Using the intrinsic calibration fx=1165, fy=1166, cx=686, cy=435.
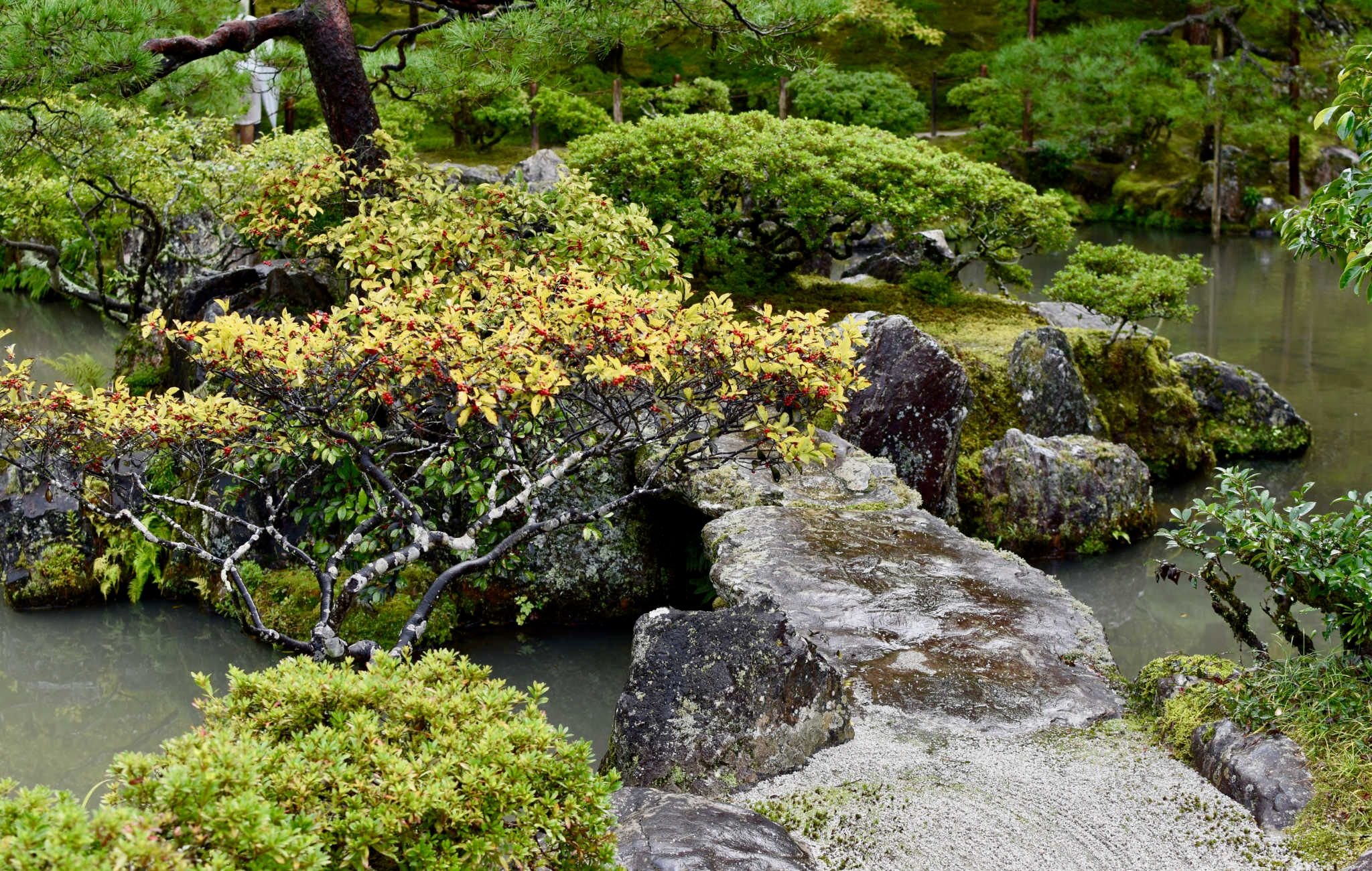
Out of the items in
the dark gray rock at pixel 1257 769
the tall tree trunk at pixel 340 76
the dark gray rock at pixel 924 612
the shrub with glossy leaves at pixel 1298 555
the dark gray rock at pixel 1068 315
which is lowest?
the dark gray rock at pixel 1068 315

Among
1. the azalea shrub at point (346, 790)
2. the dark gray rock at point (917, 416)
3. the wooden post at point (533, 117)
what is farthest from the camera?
the wooden post at point (533, 117)

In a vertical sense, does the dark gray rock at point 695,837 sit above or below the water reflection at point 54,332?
above

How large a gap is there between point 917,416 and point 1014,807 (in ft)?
15.4

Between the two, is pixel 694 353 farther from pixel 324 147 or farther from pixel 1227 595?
pixel 324 147

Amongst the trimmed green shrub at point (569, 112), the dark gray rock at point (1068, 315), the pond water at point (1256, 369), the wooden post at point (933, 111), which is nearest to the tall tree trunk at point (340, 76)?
the pond water at point (1256, 369)

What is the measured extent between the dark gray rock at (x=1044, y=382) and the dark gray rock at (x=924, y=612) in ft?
11.3

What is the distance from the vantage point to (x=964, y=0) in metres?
35.9

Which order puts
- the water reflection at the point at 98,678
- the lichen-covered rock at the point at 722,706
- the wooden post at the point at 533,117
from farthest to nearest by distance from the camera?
the wooden post at the point at 533,117 < the water reflection at the point at 98,678 < the lichen-covered rock at the point at 722,706

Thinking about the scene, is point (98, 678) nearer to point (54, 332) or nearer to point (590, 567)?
point (590, 567)

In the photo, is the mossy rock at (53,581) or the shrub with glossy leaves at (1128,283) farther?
the shrub with glossy leaves at (1128,283)

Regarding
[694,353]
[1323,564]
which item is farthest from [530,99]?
[1323,564]

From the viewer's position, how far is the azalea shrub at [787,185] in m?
11.4

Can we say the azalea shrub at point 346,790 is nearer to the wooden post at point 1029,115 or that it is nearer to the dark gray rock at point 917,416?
the dark gray rock at point 917,416

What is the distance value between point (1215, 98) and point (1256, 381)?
11.4 meters
